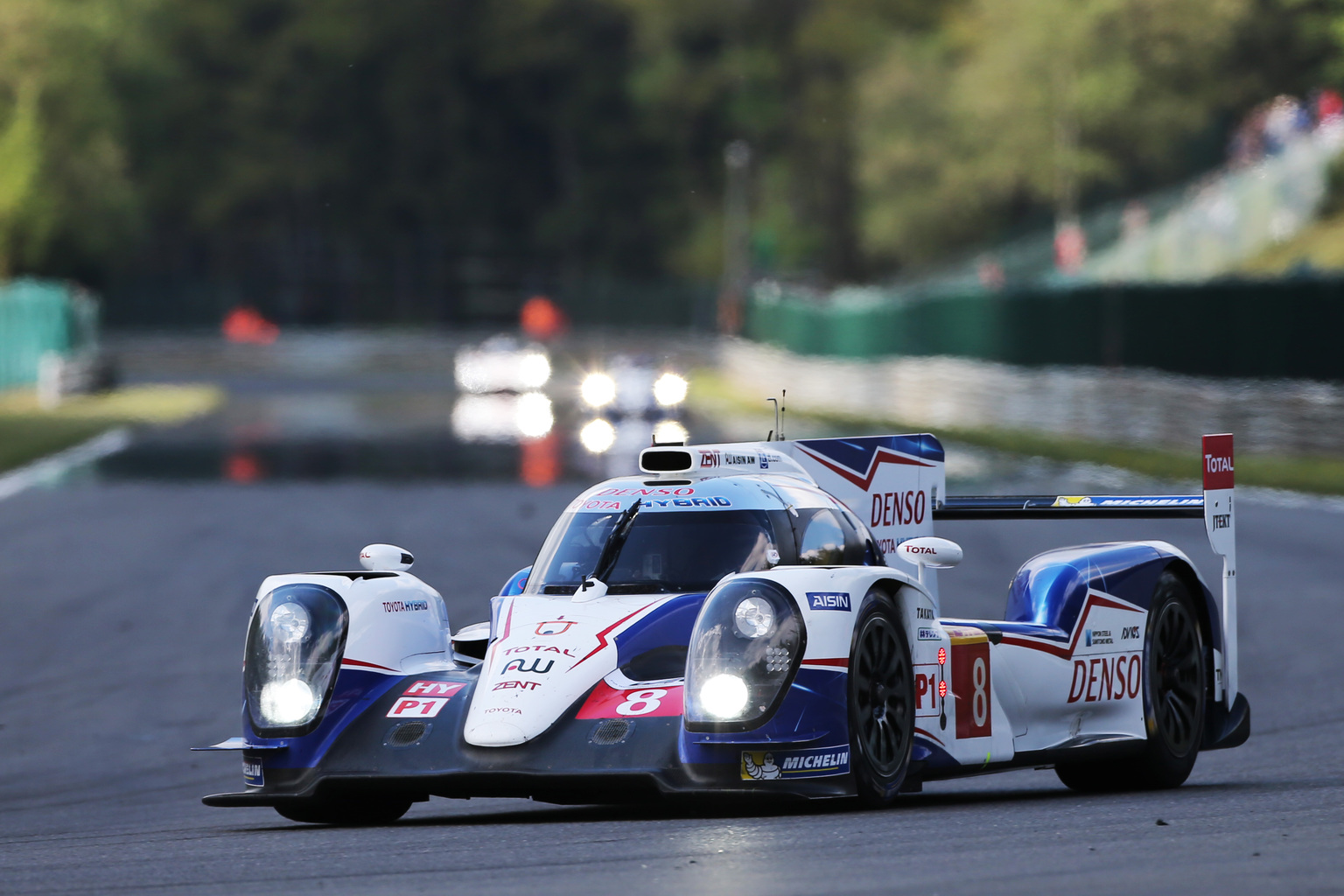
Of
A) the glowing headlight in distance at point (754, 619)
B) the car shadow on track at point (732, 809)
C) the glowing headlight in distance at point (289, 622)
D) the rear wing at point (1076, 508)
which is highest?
the rear wing at point (1076, 508)

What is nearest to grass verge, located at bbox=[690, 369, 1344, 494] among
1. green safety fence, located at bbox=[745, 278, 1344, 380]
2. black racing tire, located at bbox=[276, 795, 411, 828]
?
green safety fence, located at bbox=[745, 278, 1344, 380]

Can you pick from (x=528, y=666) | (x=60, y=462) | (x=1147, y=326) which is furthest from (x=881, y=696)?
(x=60, y=462)

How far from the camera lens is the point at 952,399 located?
39875 millimetres

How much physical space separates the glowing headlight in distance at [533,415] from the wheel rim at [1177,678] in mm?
31462

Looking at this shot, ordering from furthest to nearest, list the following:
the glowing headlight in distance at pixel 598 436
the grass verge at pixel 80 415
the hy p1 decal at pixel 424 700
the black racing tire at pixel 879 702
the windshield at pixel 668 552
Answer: the glowing headlight in distance at pixel 598 436
the grass verge at pixel 80 415
the windshield at pixel 668 552
the hy p1 decal at pixel 424 700
the black racing tire at pixel 879 702

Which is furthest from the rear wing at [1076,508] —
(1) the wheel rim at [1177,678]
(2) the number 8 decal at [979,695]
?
(2) the number 8 decal at [979,695]

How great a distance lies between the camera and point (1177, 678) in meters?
9.07

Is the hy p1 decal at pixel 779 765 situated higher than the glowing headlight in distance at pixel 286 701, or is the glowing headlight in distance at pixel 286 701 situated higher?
the glowing headlight in distance at pixel 286 701

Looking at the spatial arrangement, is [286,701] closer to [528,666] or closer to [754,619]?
[528,666]

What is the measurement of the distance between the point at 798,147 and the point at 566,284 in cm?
1346

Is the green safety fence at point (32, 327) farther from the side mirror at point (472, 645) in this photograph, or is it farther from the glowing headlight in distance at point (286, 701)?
the glowing headlight in distance at point (286, 701)

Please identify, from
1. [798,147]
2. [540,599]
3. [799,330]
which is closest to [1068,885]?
[540,599]

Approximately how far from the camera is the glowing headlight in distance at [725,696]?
706 centimetres

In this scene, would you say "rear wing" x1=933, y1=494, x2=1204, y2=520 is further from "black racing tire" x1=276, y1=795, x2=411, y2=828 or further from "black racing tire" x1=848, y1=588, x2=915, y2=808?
"black racing tire" x1=276, y1=795, x2=411, y2=828
